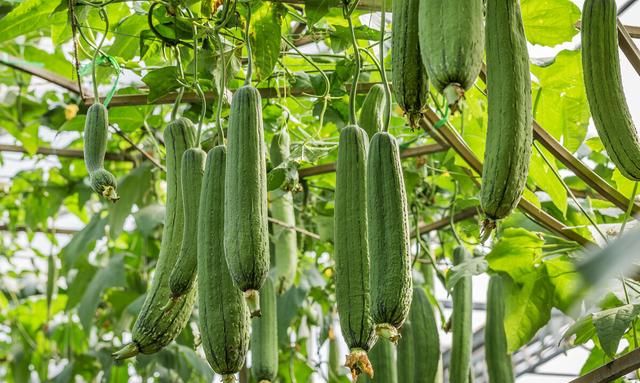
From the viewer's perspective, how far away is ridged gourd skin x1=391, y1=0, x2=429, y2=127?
1270 millimetres

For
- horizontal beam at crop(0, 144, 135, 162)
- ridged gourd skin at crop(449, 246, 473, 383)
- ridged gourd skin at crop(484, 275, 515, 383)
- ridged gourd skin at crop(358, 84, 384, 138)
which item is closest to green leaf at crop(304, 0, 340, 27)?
ridged gourd skin at crop(358, 84, 384, 138)

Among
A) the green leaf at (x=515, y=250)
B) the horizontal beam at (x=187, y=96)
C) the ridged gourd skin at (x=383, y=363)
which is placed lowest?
the ridged gourd skin at (x=383, y=363)

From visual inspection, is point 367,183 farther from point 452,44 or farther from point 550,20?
point 550,20

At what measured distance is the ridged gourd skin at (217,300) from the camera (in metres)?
1.39

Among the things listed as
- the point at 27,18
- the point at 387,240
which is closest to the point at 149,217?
the point at 27,18

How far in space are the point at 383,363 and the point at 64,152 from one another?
228 centimetres

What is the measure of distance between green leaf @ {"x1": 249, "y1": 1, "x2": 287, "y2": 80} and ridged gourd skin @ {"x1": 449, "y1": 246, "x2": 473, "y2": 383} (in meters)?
0.92

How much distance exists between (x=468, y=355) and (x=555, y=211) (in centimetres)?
94

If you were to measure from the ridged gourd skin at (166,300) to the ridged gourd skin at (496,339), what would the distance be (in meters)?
1.21

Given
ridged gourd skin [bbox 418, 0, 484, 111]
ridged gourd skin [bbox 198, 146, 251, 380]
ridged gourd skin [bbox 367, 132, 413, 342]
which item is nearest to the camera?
ridged gourd skin [bbox 418, 0, 484, 111]

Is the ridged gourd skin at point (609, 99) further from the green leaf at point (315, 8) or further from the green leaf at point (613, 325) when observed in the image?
the green leaf at point (613, 325)

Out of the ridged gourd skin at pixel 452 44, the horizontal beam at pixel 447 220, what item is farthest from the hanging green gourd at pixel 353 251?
the horizontal beam at pixel 447 220

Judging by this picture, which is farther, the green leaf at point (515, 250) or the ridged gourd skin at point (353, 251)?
the green leaf at point (515, 250)

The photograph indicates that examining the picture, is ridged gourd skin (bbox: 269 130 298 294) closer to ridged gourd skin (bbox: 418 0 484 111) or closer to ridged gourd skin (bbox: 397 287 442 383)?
ridged gourd skin (bbox: 397 287 442 383)
